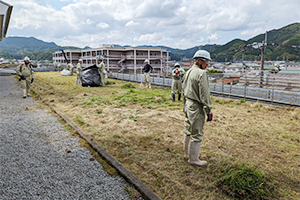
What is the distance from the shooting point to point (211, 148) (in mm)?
4391

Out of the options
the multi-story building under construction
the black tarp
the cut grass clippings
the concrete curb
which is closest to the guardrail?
the cut grass clippings

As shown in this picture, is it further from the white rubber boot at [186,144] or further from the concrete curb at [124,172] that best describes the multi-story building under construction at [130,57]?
the white rubber boot at [186,144]

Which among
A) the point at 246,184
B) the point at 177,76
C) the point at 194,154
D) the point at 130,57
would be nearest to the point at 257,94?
the point at 177,76

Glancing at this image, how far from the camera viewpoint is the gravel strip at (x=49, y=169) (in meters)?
2.90

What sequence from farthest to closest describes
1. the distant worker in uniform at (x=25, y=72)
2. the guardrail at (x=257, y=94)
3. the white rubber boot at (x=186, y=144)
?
the distant worker in uniform at (x=25, y=72) → the guardrail at (x=257, y=94) → the white rubber boot at (x=186, y=144)

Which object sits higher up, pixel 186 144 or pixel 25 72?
pixel 25 72

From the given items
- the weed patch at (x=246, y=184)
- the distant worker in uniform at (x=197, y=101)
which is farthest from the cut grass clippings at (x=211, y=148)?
the distant worker in uniform at (x=197, y=101)

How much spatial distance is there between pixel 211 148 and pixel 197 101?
151 centimetres

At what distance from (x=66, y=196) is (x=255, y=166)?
3.19 m

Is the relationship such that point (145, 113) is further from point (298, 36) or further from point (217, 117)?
point (298, 36)

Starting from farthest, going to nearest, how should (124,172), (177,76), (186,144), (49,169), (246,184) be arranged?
(177,76) → (186,144) → (49,169) → (124,172) → (246,184)

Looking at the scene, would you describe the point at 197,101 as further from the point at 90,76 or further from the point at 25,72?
the point at 90,76

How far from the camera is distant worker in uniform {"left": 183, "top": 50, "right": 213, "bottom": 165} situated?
3340 millimetres

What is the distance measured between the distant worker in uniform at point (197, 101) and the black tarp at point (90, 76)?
Result: 481 inches
